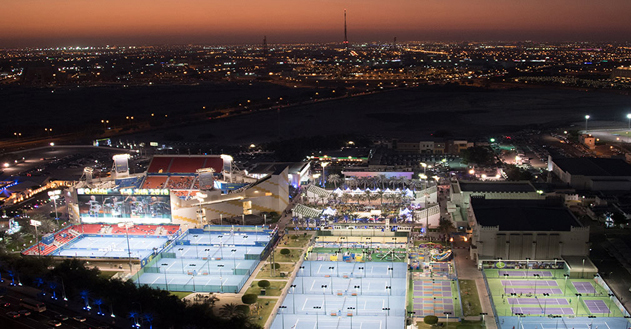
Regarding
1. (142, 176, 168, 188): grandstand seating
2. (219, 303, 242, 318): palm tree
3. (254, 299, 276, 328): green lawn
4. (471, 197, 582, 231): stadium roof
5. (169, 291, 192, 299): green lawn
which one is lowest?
(169, 291, 192, 299): green lawn

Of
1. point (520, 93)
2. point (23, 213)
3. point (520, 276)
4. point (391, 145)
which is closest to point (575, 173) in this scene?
point (520, 276)

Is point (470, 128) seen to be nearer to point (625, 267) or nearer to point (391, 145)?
point (391, 145)

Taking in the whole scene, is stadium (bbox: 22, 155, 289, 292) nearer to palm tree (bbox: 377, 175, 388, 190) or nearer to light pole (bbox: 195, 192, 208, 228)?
light pole (bbox: 195, 192, 208, 228)

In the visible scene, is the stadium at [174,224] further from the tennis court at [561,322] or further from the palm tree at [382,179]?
the tennis court at [561,322]

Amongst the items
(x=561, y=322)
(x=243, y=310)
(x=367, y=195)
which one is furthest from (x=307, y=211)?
(x=561, y=322)

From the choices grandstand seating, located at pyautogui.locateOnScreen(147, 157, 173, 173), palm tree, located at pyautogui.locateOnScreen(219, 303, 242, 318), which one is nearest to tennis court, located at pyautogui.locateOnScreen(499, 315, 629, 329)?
palm tree, located at pyautogui.locateOnScreen(219, 303, 242, 318)
